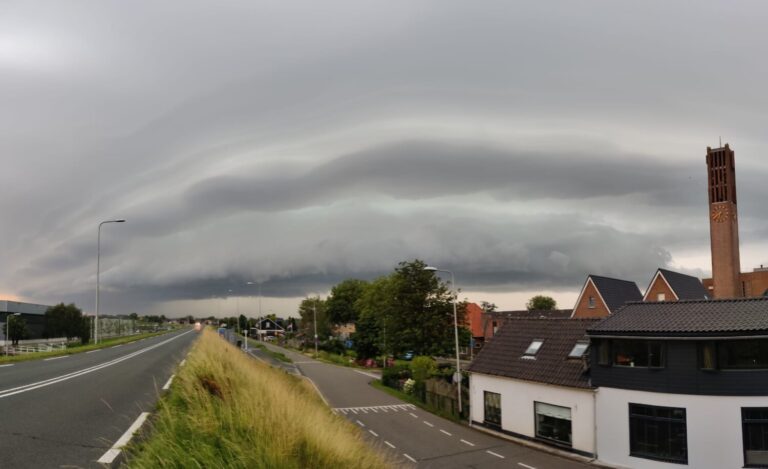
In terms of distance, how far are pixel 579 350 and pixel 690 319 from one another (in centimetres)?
661

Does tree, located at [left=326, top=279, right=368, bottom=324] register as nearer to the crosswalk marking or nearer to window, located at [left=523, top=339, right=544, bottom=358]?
the crosswalk marking

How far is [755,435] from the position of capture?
21062 mm

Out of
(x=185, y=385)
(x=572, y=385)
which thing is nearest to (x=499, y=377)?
(x=572, y=385)

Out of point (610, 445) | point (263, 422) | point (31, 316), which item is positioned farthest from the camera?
point (31, 316)

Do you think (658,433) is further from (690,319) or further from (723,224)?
(723,224)

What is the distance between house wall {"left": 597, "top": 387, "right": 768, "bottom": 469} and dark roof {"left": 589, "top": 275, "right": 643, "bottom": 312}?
124 feet

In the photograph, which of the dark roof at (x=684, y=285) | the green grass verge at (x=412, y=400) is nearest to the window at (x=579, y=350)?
the green grass verge at (x=412, y=400)

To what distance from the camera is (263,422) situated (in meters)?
6.07

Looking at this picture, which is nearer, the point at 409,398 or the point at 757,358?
the point at 757,358

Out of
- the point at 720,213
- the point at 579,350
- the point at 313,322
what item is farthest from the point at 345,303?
the point at 579,350

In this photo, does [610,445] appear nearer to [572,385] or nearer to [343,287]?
[572,385]

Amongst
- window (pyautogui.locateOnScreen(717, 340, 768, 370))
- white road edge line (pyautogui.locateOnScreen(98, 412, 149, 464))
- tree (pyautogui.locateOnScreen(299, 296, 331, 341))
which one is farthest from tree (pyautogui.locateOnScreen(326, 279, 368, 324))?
white road edge line (pyautogui.locateOnScreen(98, 412, 149, 464))

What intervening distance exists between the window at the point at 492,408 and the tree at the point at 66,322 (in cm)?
7818

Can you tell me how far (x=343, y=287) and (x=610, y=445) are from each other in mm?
108689
